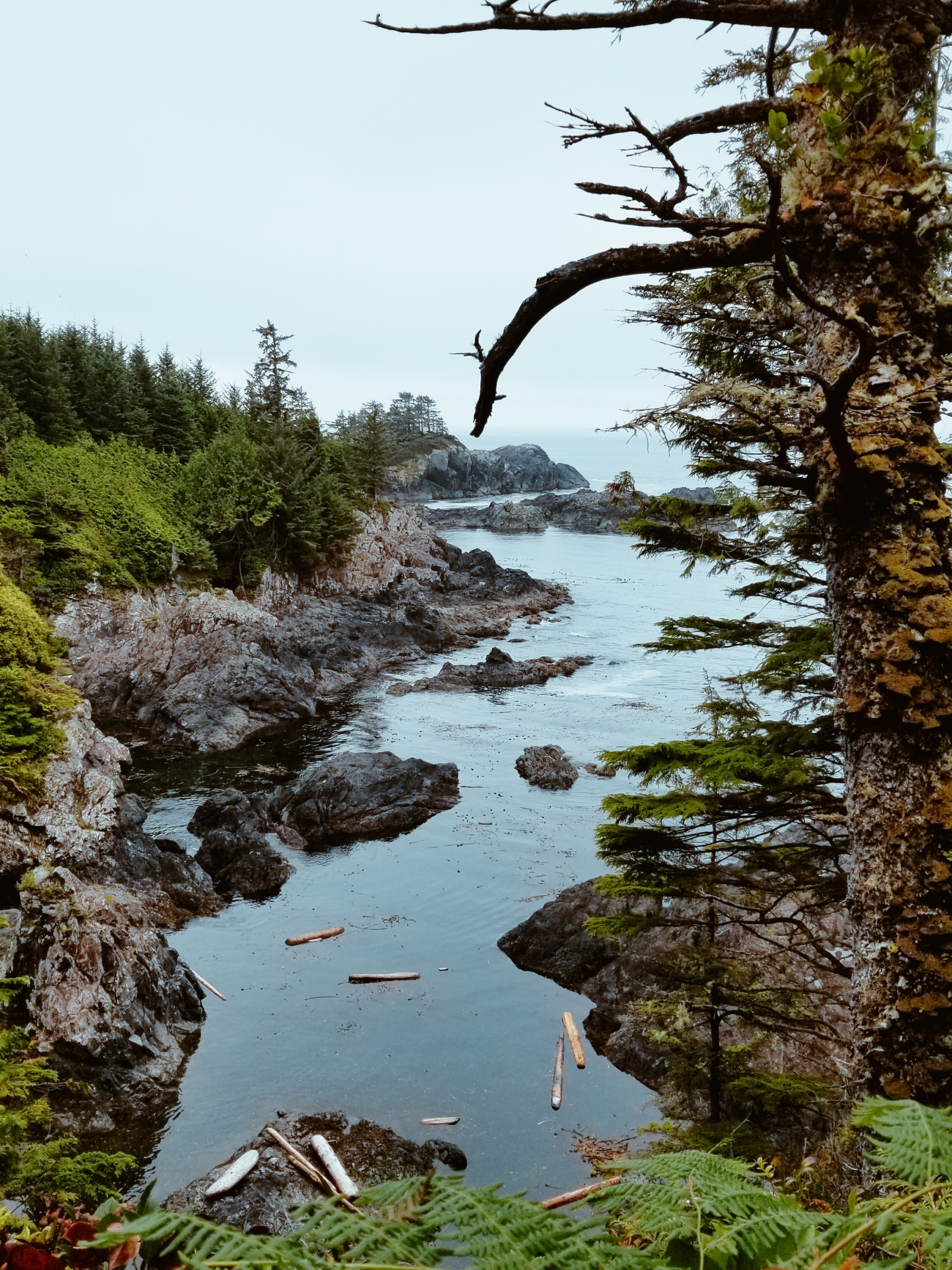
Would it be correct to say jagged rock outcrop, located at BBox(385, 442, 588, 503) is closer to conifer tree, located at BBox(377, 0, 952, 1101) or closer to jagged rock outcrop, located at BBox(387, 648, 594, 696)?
jagged rock outcrop, located at BBox(387, 648, 594, 696)

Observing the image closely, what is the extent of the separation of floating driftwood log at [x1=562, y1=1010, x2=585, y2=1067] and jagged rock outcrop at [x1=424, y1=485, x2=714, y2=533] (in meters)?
55.6

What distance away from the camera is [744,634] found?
6.16 metres

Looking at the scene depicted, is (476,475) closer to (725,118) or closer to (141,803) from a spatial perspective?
(141,803)

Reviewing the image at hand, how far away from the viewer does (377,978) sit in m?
12.6

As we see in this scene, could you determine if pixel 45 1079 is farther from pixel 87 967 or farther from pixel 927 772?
pixel 927 772

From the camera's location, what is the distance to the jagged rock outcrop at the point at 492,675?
28406 mm

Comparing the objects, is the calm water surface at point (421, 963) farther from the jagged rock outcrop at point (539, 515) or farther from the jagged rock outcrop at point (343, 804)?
the jagged rock outcrop at point (539, 515)

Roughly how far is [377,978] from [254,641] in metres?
16.4

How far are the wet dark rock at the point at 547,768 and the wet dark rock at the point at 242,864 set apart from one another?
7266 millimetres

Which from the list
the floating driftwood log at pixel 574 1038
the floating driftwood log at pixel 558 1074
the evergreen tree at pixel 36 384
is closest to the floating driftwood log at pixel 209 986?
the floating driftwood log at pixel 558 1074

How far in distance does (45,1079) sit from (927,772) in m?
8.69

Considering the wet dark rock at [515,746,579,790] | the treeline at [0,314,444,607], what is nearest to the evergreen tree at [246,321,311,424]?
the treeline at [0,314,444,607]

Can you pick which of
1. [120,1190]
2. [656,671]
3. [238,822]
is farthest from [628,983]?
[656,671]

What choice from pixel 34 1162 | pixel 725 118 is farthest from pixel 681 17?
pixel 34 1162
